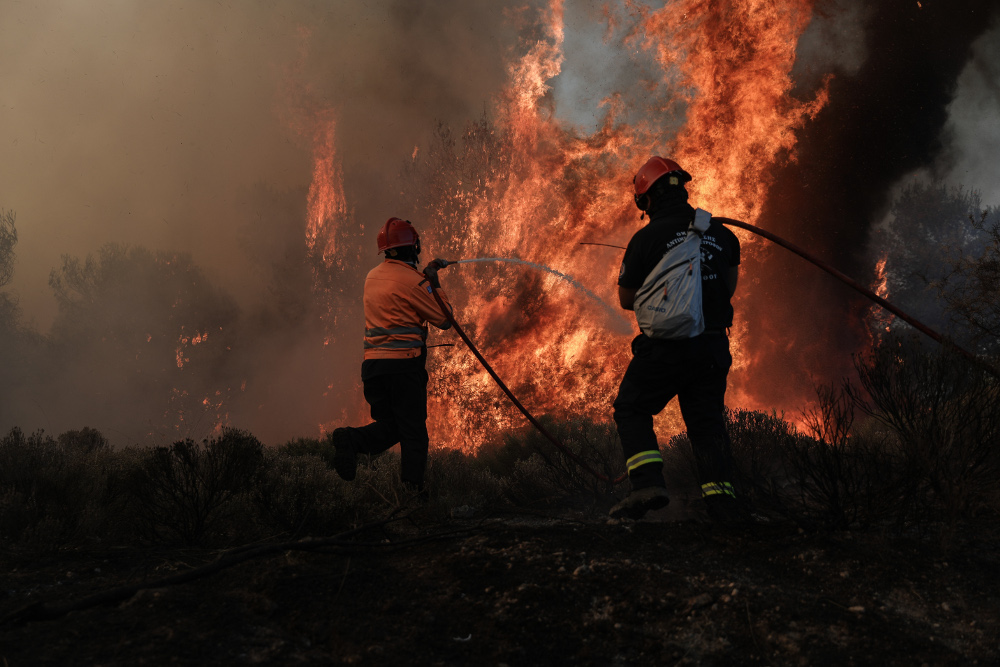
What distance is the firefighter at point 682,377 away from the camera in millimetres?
3688

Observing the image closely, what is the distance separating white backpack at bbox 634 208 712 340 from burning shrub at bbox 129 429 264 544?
9.92 ft

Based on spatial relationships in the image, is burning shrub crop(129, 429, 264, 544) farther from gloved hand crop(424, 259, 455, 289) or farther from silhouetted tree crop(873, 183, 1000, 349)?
silhouetted tree crop(873, 183, 1000, 349)

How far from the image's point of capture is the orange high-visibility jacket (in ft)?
17.2

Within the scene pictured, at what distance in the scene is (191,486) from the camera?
441 centimetres

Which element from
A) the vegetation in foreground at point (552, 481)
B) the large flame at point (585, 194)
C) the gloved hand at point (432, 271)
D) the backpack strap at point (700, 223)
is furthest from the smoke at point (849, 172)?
the backpack strap at point (700, 223)

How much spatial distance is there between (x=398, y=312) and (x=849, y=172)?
14720mm

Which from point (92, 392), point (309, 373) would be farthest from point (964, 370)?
point (92, 392)

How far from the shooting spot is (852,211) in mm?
15648

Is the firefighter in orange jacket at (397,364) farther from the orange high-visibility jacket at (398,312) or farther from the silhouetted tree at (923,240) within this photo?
the silhouetted tree at (923,240)

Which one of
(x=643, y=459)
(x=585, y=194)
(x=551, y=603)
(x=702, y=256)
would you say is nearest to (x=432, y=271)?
(x=702, y=256)

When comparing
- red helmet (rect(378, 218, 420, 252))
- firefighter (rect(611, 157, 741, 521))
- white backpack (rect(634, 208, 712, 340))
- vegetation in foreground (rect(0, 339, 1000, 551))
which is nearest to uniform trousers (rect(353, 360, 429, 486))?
vegetation in foreground (rect(0, 339, 1000, 551))

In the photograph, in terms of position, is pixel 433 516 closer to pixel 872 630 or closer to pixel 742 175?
pixel 872 630

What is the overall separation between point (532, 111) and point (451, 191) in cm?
339

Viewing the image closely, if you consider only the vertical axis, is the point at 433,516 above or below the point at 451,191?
below
